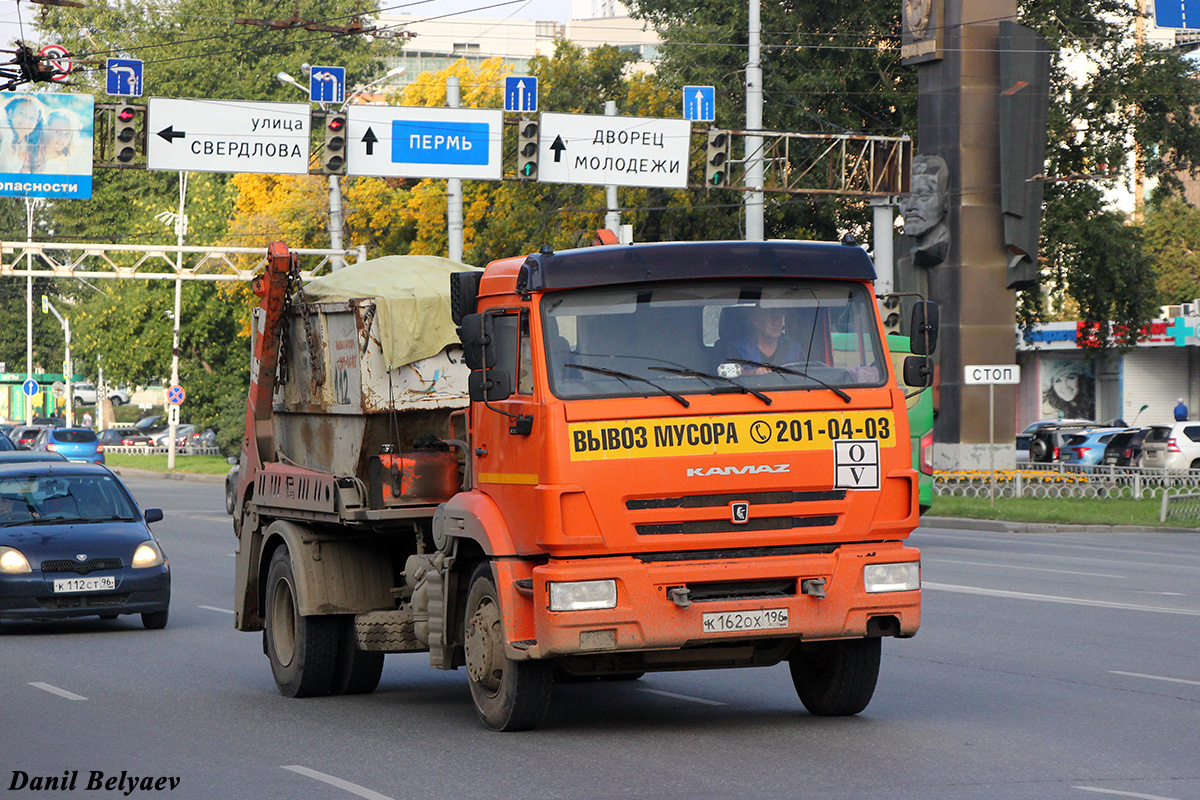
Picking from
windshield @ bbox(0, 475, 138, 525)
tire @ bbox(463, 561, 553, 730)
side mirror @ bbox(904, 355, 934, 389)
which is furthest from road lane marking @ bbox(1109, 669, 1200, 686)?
windshield @ bbox(0, 475, 138, 525)

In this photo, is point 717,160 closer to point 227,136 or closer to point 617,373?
point 227,136

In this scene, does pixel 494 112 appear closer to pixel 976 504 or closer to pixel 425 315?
pixel 976 504

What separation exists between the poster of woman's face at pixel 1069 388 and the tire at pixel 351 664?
60934 millimetres

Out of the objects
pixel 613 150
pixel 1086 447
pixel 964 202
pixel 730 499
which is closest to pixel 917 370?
pixel 730 499

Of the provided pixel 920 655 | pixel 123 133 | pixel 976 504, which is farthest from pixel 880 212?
pixel 920 655

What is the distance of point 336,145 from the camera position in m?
31.5

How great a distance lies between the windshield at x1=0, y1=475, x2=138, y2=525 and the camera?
53.6 feet

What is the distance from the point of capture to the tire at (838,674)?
9.66 meters

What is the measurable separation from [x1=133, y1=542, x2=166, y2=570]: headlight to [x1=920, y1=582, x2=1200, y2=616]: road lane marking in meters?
7.66

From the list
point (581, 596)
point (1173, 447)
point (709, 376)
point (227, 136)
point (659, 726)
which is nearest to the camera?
point (581, 596)

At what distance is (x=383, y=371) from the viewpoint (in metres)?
10.9

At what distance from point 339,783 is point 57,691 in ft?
14.0

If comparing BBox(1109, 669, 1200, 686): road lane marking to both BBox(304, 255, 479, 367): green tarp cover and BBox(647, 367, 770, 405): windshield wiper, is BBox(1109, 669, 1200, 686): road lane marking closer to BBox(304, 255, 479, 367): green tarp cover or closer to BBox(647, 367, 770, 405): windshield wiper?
BBox(647, 367, 770, 405): windshield wiper

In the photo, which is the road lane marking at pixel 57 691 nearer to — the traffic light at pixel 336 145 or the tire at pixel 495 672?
the tire at pixel 495 672
